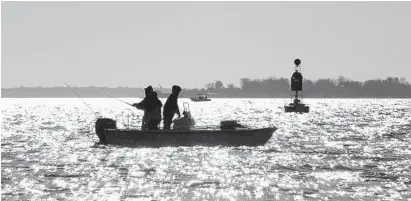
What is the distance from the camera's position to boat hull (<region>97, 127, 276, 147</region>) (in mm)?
27156

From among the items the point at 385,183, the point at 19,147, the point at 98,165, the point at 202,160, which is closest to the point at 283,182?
the point at 385,183

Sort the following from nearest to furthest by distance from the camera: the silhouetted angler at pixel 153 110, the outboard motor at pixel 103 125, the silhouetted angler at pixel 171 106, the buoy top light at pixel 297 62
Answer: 1. the buoy top light at pixel 297 62
2. the silhouetted angler at pixel 171 106
3. the silhouetted angler at pixel 153 110
4. the outboard motor at pixel 103 125

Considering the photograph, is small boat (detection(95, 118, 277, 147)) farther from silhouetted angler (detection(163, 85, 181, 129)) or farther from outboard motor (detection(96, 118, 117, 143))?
silhouetted angler (detection(163, 85, 181, 129))

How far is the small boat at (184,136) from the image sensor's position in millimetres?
27156

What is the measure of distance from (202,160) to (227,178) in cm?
513

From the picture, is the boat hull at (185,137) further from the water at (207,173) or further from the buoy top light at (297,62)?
the buoy top light at (297,62)

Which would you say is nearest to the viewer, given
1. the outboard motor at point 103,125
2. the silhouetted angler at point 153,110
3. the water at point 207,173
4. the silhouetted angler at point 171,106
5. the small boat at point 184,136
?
the water at point 207,173

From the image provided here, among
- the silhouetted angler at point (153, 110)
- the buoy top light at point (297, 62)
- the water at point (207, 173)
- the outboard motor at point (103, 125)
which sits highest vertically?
the buoy top light at point (297, 62)

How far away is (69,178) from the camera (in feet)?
67.1

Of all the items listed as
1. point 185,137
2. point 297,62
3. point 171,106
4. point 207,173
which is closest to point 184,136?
point 185,137

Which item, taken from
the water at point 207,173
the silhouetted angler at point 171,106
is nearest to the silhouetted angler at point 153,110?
the silhouetted angler at point 171,106

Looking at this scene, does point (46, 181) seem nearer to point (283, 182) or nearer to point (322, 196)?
point (283, 182)

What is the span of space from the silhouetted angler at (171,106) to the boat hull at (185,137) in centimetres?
68

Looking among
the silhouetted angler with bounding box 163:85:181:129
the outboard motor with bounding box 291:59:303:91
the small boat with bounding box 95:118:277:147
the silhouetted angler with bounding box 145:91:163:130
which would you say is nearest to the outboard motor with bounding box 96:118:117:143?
the small boat with bounding box 95:118:277:147
